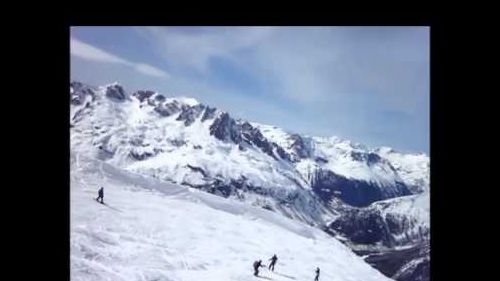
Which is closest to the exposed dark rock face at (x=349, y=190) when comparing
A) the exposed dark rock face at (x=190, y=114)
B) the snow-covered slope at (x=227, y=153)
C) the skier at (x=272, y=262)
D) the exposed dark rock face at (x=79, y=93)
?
the snow-covered slope at (x=227, y=153)

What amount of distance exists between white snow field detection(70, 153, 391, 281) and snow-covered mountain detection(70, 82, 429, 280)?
0.44 feet

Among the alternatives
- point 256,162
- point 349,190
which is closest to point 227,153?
point 256,162

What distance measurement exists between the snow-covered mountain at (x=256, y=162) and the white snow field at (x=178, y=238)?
133 mm

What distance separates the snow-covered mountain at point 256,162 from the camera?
373cm

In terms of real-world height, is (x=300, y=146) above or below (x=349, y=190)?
above

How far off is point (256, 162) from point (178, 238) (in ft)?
2.39

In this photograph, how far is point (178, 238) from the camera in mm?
3844

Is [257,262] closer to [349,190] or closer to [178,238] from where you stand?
[178,238]

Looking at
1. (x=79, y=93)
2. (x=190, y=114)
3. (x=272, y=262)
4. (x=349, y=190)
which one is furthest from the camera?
(x=349, y=190)

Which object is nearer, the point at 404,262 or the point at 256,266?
the point at 404,262

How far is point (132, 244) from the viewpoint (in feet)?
12.3

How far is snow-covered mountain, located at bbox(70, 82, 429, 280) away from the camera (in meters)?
3.73

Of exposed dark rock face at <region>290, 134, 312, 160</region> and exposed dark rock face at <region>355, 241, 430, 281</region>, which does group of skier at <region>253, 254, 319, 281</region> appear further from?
exposed dark rock face at <region>290, 134, 312, 160</region>
